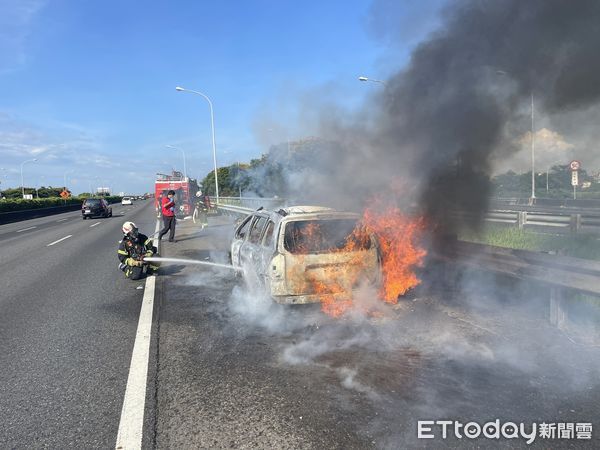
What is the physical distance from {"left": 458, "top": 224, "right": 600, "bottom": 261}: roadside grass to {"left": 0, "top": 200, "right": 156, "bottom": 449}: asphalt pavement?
6.29 m

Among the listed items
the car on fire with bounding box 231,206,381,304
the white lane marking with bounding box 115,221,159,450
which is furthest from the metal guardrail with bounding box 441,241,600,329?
the white lane marking with bounding box 115,221,159,450

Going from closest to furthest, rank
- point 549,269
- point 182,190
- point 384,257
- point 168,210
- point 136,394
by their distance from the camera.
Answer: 1. point 136,394
2. point 549,269
3. point 384,257
4. point 168,210
5. point 182,190

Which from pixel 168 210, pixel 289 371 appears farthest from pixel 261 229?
pixel 168 210

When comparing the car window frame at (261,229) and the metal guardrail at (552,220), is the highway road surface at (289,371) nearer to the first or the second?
the car window frame at (261,229)

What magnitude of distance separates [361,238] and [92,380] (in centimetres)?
345

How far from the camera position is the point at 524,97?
19.0ft

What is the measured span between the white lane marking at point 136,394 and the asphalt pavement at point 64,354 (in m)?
0.06

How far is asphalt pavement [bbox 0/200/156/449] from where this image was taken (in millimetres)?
3201

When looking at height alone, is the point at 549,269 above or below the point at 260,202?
below

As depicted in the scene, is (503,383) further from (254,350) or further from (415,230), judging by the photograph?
(415,230)

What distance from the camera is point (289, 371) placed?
13.4 ft

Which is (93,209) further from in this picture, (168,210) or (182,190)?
(168,210)

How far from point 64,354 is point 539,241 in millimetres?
9702

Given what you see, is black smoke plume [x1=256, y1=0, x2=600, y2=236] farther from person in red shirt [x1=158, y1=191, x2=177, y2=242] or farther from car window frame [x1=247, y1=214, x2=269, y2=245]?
person in red shirt [x1=158, y1=191, x2=177, y2=242]
